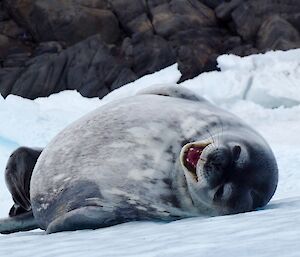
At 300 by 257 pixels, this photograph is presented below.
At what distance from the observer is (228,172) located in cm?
263

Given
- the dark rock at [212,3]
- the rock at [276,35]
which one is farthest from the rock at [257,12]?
the dark rock at [212,3]

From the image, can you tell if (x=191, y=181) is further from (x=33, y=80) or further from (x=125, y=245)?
(x=33, y=80)

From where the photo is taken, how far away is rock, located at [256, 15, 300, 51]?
16.7 metres

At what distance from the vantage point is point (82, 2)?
63.4 ft

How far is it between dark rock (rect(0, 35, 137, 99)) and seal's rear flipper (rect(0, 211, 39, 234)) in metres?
12.2

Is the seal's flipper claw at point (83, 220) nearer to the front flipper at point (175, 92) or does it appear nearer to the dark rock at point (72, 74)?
the front flipper at point (175, 92)

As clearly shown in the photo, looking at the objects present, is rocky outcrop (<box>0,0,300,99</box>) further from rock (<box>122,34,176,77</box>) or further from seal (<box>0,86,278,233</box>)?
seal (<box>0,86,278,233</box>)

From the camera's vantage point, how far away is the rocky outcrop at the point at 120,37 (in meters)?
16.2

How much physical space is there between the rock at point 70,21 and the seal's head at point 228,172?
16628 millimetres

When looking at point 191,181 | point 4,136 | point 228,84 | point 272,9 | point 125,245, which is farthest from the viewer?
point 272,9

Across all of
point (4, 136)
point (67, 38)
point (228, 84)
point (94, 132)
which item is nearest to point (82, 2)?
point (67, 38)

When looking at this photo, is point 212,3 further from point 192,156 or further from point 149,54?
point 192,156

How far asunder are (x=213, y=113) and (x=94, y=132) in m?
0.56

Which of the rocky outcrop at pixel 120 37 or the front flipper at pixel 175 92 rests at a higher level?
the front flipper at pixel 175 92
